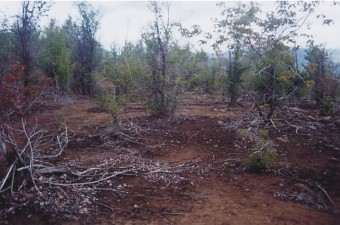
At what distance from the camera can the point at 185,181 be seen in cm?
531

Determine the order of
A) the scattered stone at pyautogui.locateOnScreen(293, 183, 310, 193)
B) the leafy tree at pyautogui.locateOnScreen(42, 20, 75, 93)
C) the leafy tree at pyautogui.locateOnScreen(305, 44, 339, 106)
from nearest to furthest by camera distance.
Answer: the scattered stone at pyautogui.locateOnScreen(293, 183, 310, 193) < the leafy tree at pyautogui.locateOnScreen(305, 44, 339, 106) < the leafy tree at pyautogui.locateOnScreen(42, 20, 75, 93)

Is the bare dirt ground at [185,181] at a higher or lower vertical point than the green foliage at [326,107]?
lower

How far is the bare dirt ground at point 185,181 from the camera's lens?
4.10 meters

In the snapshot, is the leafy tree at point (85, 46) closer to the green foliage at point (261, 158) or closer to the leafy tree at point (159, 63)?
the leafy tree at point (159, 63)

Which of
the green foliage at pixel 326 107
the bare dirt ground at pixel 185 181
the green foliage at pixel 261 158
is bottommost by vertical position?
the bare dirt ground at pixel 185 181

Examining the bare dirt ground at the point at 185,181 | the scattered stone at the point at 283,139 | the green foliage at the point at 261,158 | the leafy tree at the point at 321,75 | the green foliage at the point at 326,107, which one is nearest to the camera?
the bare dirt ground at the point at 185,181

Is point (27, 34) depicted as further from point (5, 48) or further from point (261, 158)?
point (261, 158)

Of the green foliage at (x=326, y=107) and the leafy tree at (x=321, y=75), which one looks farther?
the leafy tree at (x=321, y=75)

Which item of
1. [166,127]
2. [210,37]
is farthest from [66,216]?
[210,37]

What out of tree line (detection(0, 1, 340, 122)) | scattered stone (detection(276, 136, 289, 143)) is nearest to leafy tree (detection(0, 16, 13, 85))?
tree line (detection(0, 1, 340, 122))

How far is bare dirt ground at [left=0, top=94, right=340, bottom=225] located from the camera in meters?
4.10

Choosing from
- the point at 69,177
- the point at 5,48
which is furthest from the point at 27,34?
the point at 69,177

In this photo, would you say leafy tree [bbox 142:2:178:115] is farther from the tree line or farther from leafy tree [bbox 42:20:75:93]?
leafy tree [bbox 42:20:75:93]

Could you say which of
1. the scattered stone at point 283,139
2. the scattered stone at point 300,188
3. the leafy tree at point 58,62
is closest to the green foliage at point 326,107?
the scattered stone at point 283,139
